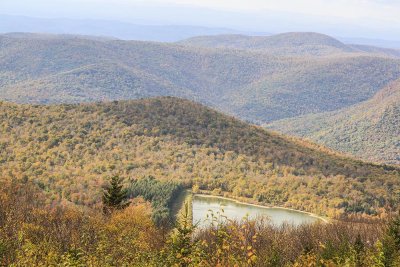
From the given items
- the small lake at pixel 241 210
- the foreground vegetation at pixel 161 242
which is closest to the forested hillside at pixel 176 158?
the small lake at pixel 241 210

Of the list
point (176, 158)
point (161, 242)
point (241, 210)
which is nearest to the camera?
point (161, 242)

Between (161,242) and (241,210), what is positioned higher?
(161,242)

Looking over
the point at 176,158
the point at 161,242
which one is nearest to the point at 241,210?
the point at 176,158

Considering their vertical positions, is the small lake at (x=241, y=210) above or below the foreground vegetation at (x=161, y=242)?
below

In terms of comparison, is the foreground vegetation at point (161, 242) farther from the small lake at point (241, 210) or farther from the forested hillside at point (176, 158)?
the forested hillside at point (176, 158)

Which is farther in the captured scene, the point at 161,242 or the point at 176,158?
the point at 176,158

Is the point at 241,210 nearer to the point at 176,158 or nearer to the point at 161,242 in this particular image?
the point at 176,158
